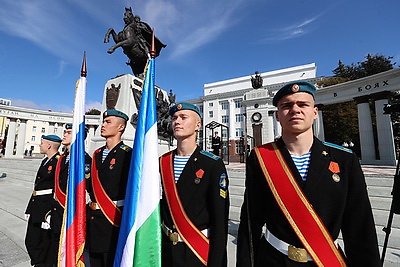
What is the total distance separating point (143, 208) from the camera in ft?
6.35

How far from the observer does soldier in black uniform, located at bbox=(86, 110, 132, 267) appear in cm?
225

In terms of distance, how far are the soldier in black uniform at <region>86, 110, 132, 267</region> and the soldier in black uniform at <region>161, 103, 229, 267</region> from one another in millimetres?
643

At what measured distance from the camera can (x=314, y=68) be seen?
1700 inches

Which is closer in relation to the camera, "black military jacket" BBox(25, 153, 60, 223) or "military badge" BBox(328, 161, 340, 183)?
"military badge" BBox(328, 161, 340, 183)

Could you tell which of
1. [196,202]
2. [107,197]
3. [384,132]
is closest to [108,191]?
[107,197]

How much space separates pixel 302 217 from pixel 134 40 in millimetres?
9669

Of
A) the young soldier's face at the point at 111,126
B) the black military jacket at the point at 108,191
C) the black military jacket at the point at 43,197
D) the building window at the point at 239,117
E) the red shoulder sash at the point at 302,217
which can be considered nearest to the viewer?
the red shoulder sash at the point at 302,217

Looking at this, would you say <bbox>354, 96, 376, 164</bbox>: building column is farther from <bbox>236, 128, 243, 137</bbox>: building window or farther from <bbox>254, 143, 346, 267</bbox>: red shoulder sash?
<bbox>236, 128, 243, 137</bbox>: building window

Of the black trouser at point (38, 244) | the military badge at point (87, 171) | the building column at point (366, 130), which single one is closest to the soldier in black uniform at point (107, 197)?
the military badge at point (87, 171)

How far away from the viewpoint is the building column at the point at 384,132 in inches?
512

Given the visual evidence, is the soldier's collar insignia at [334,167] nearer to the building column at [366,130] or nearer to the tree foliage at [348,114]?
the building column at [366,130]

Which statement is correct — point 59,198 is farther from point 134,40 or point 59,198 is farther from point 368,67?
point 368,67

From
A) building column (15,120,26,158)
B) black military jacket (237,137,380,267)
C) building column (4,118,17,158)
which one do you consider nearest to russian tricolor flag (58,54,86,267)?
black military jacket (237,137,380,267)

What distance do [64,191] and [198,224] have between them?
2.31 metres
